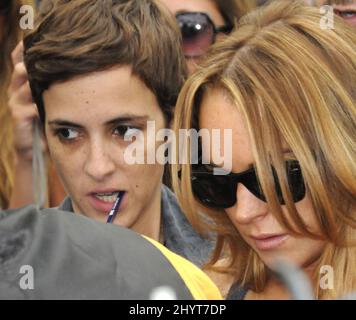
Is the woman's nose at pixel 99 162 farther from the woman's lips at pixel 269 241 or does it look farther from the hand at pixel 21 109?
the woman's lips at pixel 269 241

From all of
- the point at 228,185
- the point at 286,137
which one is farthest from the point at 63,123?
the point at 286,137

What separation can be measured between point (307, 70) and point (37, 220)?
1097mm

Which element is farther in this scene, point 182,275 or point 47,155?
point 47,155

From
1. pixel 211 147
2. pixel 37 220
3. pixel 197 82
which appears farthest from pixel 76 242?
pixel 197 82

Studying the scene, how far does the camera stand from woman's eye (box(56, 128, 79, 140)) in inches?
85.4

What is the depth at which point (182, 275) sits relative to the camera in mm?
976

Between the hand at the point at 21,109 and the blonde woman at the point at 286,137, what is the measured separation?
48cm

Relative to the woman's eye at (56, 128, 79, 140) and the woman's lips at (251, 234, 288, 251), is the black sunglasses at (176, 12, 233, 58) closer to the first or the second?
the woman's eye at (56, 128, 79, 140)

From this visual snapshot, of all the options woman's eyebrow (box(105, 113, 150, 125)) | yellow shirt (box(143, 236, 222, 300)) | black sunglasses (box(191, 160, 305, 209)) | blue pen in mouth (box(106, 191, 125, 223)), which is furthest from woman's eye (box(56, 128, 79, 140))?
yellow shirt (box(143, 236, 222, 300))

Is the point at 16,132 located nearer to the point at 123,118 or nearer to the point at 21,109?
the point at 21,109

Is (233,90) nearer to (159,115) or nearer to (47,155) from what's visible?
(159,115)
